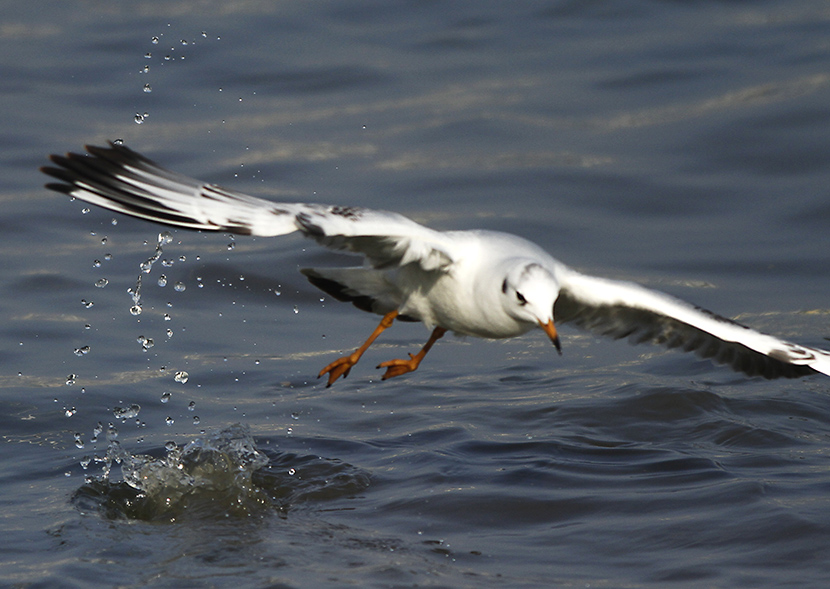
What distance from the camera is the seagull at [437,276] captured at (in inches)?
177

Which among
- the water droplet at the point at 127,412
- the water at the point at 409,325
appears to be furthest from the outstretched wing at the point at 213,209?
the water droplet at the point at 127,412

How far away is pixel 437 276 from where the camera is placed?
523 centimetres

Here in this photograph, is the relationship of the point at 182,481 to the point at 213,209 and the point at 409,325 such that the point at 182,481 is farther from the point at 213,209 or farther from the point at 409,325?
the point at 409,325

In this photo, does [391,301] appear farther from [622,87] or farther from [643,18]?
[643,18]

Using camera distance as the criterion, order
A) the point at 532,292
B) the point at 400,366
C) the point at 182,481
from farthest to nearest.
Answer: the point at 400,366 < the point at 182,481 < the point at 532,292

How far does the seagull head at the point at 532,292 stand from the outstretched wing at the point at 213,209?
0.37 m

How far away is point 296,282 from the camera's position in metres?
9.03

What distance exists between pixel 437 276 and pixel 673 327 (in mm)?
1366

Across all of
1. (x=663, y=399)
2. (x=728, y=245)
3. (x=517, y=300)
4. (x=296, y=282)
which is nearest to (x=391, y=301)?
(x=517, y=300)

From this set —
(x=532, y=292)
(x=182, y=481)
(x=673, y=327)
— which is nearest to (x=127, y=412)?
(x=182, y=481)

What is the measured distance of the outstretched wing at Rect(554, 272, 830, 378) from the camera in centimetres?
515

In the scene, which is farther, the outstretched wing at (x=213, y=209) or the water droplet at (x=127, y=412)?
the water droplet at (x=127, y=412)

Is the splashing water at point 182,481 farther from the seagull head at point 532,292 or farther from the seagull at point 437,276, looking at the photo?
the seagull head at point 532,292

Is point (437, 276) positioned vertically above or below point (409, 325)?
above
